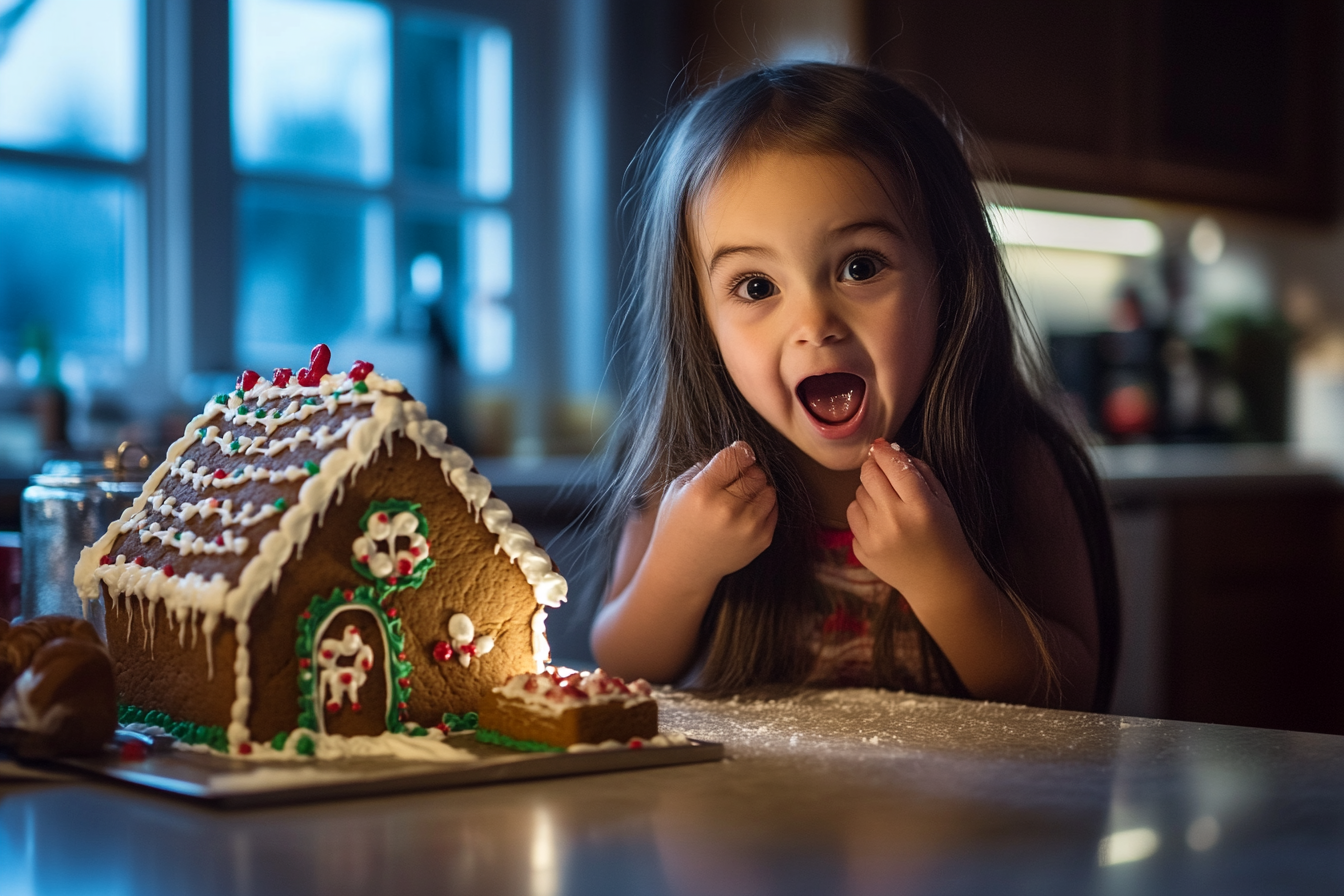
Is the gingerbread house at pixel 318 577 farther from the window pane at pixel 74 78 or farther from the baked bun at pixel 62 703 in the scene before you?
the window pane at pixel 74 78

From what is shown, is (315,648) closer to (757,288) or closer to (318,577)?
(318,577)

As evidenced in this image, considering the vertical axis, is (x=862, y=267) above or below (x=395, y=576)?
above

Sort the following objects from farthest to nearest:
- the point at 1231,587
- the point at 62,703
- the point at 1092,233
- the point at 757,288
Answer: the point at 1092,233 < the point at 1231,587 < the point at 757,288 < the point at 62,703

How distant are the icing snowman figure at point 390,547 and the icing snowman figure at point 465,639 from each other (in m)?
0.05

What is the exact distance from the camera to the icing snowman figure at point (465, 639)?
0.80m

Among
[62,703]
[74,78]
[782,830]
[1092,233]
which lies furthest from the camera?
[1092,233]

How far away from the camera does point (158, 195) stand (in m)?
2.59

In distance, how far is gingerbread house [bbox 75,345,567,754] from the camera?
721 millimetres

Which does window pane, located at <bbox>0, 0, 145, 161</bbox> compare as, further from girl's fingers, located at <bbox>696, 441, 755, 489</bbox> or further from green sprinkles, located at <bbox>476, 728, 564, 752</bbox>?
green sprinkles, located at <bbox>476, 728, 564, 752</bbox>

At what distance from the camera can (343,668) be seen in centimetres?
74

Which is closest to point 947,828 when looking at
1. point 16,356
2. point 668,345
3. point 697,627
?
point 697,627

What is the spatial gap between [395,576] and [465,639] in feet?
0.22

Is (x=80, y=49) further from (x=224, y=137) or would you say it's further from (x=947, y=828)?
(x=947, y=828)

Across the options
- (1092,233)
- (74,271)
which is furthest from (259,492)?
(1092,233)
